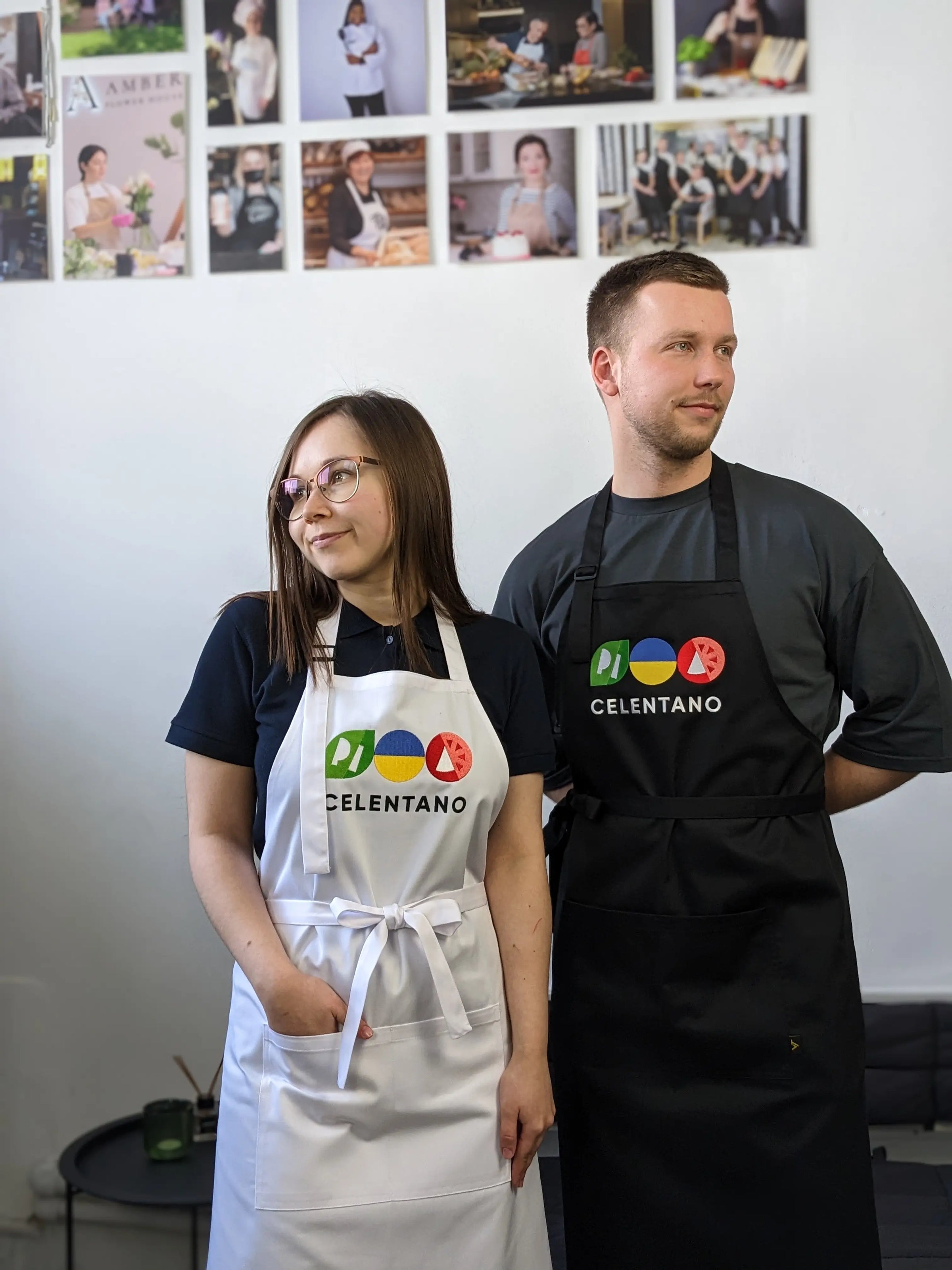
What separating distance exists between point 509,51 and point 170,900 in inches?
72.4

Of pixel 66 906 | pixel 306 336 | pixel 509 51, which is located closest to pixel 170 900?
pixel 66 906

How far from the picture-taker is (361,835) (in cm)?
135

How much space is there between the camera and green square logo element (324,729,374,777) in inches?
53.1

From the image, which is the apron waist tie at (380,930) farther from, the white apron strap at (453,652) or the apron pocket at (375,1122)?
the white apron strap at (453,652)

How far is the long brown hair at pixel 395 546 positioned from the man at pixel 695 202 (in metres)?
1.22

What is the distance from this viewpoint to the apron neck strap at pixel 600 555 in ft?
5.35

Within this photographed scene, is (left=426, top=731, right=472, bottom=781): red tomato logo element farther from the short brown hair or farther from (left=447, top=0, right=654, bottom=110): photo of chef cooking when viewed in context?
(left=447, top=0, right=654, bottom=110): photo of chef cooking

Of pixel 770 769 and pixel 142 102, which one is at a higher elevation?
pixel 142 102

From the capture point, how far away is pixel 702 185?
2471 millimetres

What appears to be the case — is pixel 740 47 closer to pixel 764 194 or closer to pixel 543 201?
pixel 764 194

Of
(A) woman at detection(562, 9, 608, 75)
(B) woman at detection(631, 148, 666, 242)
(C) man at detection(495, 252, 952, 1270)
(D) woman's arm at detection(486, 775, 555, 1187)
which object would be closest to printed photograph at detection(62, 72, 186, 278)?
(A) woman at detection(562, 9, 608, 75)

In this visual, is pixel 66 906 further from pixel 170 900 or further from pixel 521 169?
pixel 521 169

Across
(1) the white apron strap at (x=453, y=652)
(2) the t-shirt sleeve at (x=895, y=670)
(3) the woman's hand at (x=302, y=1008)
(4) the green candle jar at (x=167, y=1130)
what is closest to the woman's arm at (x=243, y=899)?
(3) the woman's hand at (x=302, y=1008)

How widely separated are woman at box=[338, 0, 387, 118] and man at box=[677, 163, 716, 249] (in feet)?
2.06
